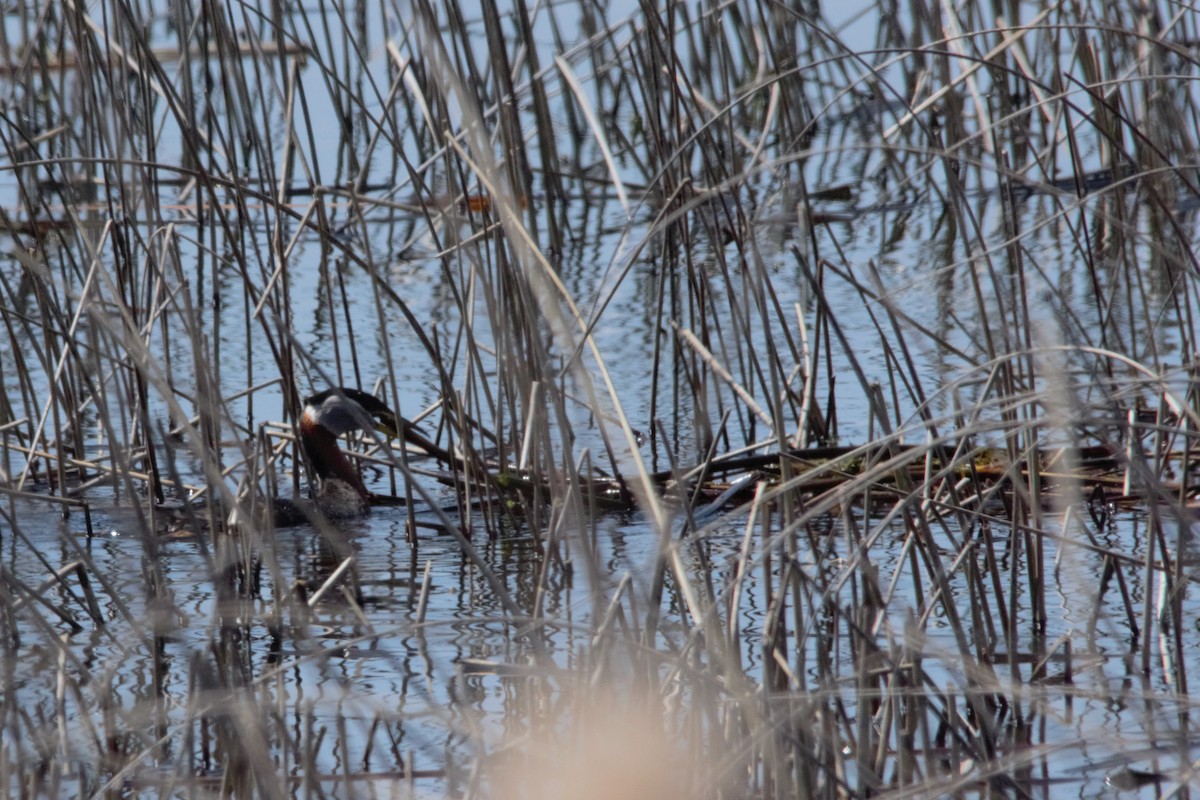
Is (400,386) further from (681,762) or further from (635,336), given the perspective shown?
(681,762)

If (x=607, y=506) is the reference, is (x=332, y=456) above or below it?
above

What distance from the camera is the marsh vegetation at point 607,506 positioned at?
261 centimetres

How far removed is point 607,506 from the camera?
485 centimetres

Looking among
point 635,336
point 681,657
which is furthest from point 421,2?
point 635,336

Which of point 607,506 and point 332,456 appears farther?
point 332,456

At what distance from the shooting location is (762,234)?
728 centimetres

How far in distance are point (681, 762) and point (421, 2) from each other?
163 cm

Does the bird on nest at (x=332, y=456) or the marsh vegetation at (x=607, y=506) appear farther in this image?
the bird on nest at (x=332, y=456)

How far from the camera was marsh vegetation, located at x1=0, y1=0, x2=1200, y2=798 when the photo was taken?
8.56 ft

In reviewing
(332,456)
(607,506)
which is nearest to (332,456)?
(332,456)

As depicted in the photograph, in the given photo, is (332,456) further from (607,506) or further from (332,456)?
(607,506)

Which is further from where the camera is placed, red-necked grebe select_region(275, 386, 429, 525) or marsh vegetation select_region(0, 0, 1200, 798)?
red-necked grebe select_region(275, 386, 429, 525)

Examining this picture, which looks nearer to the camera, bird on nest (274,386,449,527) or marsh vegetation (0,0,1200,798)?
marsh vegetation (0,0,1200,798)

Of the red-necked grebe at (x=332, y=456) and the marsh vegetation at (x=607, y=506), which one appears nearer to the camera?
the marsh vegetation at (x=607, y=506)
